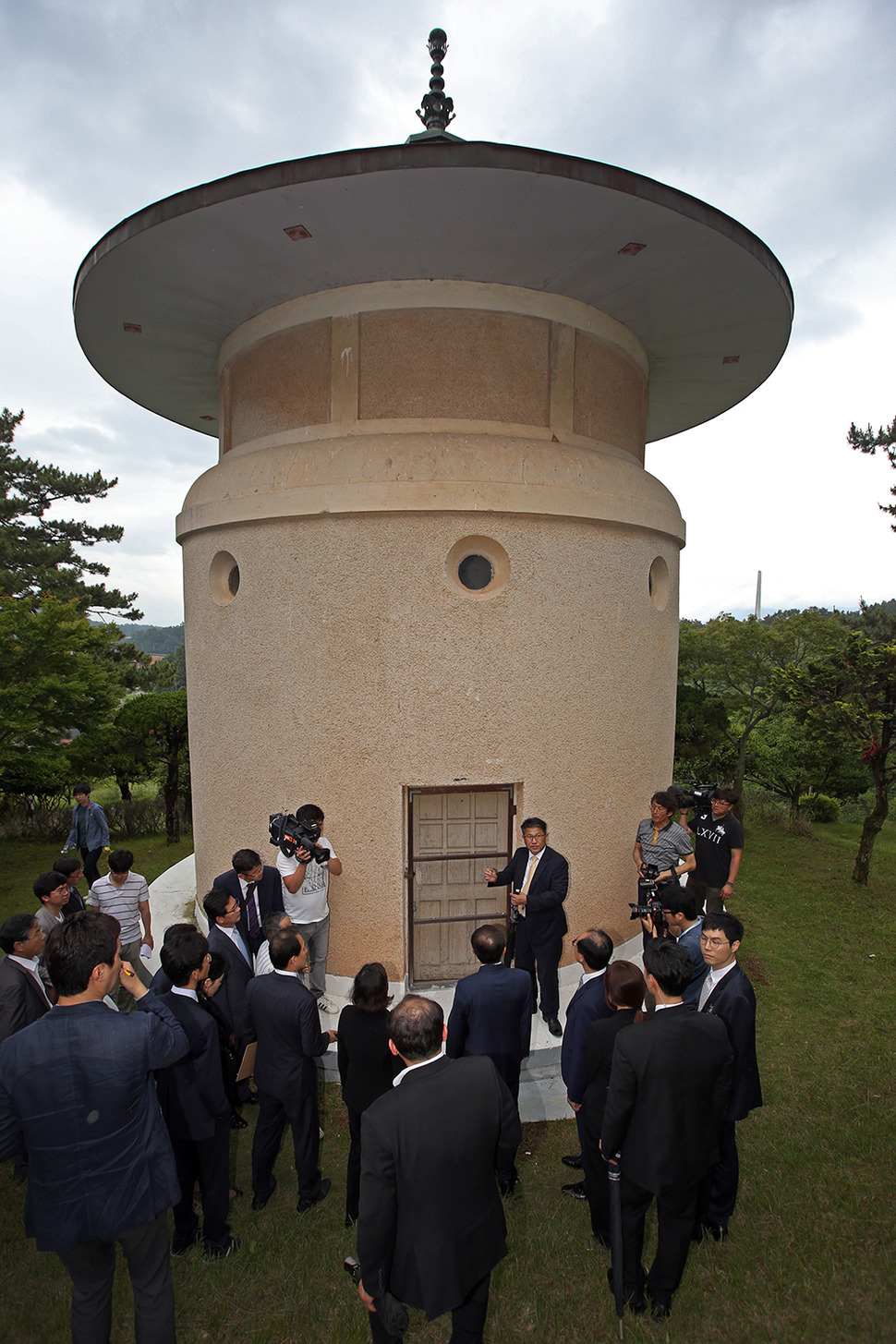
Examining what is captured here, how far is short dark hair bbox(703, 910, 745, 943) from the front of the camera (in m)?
3.99

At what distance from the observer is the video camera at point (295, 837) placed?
581 cm

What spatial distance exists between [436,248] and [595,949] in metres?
5.37

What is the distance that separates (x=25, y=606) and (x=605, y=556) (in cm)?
1063

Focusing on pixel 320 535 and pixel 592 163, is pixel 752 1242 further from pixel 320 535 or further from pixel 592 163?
pixel 592 163

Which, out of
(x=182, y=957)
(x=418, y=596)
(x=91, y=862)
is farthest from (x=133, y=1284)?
(x=91, y=862)

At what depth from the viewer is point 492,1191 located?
9.94 feet

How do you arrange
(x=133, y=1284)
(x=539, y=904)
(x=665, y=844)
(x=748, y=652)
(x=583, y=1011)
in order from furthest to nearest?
(x=748, y=652) < (x=665, y=844) < (x=539, y=904) < (x=583, y=1011) < (x=133, y=1284)

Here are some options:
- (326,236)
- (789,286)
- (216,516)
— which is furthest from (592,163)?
(216,516)

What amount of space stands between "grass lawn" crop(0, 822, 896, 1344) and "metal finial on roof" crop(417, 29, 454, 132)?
344 inches

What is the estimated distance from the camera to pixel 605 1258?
158 inches

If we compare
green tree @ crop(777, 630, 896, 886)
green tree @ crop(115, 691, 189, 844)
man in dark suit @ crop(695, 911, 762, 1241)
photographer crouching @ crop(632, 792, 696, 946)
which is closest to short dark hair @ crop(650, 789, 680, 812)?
photographer crouching @ crop(632, 792, 696, 946)

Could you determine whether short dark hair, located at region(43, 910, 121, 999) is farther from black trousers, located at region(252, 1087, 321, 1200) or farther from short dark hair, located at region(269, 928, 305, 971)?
black trousers, located at region(252, 1087, 321, 1200)

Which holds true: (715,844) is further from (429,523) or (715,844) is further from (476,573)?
(429,523)

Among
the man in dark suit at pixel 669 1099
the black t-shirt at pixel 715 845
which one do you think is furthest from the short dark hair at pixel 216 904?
the black t-shirt at pixel 715 845
